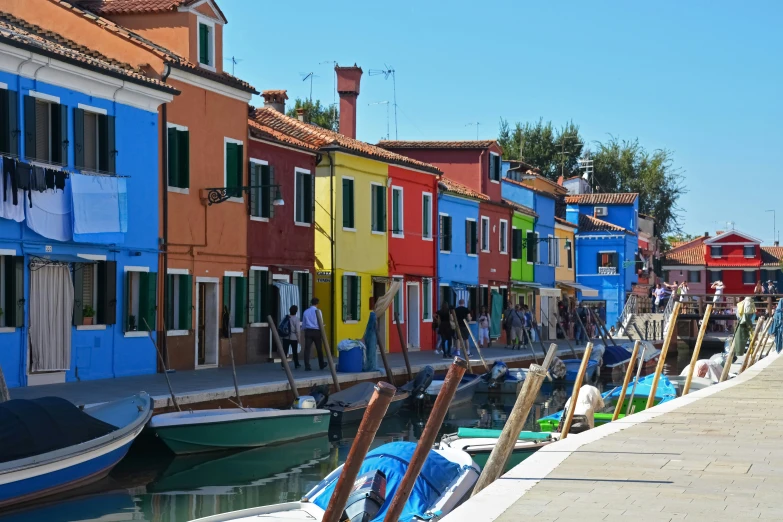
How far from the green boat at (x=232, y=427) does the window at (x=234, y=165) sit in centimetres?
784

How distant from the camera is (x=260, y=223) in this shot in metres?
27.5

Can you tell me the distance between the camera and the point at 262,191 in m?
27.7

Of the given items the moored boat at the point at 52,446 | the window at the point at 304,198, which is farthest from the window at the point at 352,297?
the moored boat at the point at 52,446

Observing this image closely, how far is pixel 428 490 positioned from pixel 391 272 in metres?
23.9

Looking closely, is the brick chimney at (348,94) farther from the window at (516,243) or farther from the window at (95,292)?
the window at (95,292)

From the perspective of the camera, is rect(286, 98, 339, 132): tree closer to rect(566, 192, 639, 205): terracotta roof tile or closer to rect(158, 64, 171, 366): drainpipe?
rect(566, 192, 639, 205): terracotta roof tile

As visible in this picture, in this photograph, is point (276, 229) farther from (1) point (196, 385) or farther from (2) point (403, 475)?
(2) point (403, 475)

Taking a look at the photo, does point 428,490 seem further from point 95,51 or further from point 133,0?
point 133,0

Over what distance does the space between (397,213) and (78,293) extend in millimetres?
15721

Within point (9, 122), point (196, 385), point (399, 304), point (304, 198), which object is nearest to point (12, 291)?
point (9, 122)

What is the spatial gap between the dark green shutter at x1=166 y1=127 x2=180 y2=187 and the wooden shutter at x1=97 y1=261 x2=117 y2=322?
300cm

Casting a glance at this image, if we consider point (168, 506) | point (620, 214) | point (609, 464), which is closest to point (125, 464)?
point (168, 506)

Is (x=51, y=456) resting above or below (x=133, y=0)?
below

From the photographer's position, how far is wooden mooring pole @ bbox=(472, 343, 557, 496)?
30.8ft
